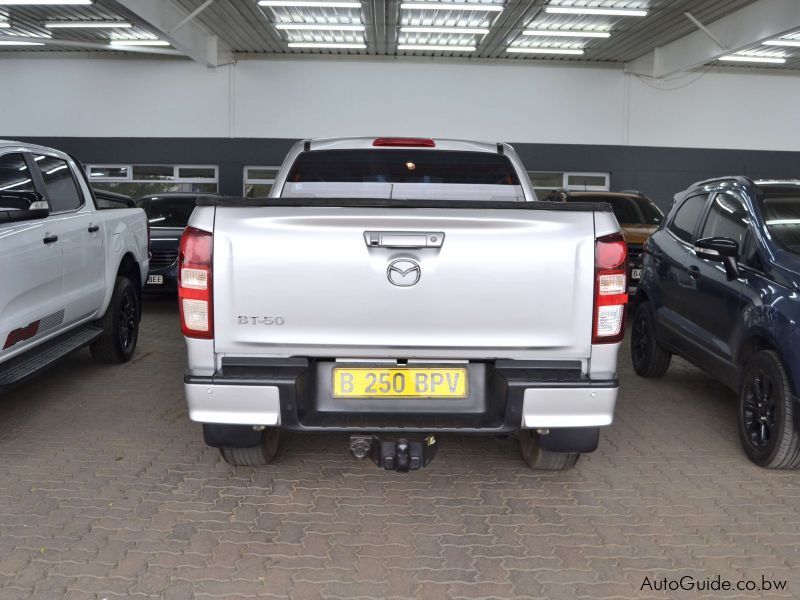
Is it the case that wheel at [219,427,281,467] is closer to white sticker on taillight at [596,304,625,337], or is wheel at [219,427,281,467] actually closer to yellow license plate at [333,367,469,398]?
yellow license plate at [333,367,469,398]

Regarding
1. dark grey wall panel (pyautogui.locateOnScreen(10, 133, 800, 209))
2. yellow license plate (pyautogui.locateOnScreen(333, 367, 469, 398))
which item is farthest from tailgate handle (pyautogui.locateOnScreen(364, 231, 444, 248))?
dark grey wall panel (pyautogui.locateOnScreen(10, 133, 800, 209))

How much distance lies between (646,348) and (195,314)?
4377 millimetres

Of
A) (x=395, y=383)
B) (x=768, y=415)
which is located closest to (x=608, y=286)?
(x=395, y=383)

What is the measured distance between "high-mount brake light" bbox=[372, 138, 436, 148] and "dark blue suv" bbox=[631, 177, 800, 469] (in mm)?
1847

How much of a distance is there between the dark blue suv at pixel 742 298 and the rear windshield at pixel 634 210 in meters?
4.65

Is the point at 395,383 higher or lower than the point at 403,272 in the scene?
lower

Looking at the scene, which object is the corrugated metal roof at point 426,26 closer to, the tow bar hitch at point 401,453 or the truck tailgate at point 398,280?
the truck tailgate at point 398,280

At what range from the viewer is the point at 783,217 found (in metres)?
4.66

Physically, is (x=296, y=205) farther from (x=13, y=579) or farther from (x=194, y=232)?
(x=13, y=579)

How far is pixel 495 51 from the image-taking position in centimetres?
1681

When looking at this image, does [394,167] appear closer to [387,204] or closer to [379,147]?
[379,147]

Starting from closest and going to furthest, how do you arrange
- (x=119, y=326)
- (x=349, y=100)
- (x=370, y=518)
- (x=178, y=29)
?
(x=370, y=518), (x=119, y=326), (x=178, y=29), (x=349, y=100)

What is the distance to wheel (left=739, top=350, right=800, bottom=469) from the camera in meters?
3.97

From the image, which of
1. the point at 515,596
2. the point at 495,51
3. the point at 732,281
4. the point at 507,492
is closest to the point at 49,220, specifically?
the point at 507,492
